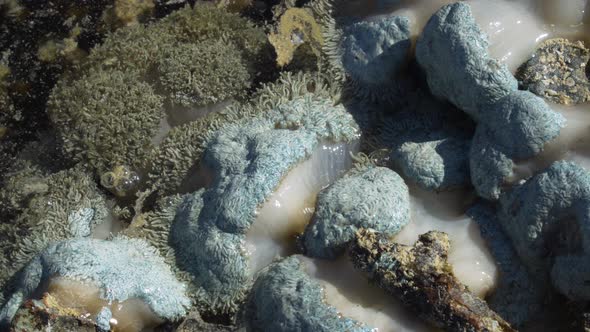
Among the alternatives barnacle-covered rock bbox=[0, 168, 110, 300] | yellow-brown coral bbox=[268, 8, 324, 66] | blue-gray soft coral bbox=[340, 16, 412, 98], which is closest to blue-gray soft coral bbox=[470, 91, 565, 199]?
blue-gray soft coral bbox=[340, 16, 412, 98]

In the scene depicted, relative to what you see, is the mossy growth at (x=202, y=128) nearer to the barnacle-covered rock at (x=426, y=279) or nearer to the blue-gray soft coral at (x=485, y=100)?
the blue-gray soft coral at (x=485, y=100)

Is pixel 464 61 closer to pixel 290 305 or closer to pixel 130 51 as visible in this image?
pixel 290 305

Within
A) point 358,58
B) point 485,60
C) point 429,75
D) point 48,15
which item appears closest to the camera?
point 485,60

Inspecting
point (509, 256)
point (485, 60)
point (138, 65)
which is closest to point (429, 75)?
point (485, 60)

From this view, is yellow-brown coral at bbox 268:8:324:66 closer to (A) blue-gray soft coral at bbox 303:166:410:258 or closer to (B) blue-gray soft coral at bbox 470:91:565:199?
(A) blue-gray soft coral at bbox 303:166:410:258

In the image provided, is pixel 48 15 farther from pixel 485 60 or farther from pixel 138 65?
pixel 485 60
